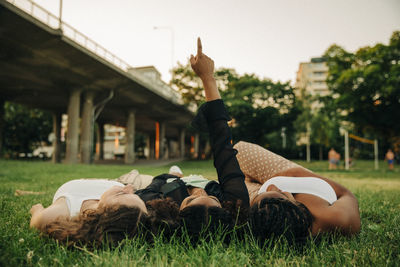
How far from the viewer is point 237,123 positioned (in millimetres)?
27906

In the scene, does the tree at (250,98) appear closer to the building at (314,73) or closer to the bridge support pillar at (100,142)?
the bridge support pillar at (100,142)

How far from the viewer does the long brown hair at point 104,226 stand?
1.56 m

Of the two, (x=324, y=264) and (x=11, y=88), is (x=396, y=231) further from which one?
(x=11, y=88)

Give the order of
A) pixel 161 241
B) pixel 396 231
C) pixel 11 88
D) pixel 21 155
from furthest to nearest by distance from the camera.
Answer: pixel 21 155 → pixel 11 88 → pixel 396 231 → pixel 161 241

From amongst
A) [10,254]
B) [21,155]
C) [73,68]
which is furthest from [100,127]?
[10,254]

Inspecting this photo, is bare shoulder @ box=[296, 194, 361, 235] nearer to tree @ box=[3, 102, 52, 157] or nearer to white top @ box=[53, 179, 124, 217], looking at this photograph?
white top @ box=[53, 179, 124, 217]

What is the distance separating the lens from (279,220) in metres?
1.69

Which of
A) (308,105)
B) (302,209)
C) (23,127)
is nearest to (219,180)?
(302,209)

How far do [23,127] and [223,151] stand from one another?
45.4 meters

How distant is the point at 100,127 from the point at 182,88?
18301 millimetres

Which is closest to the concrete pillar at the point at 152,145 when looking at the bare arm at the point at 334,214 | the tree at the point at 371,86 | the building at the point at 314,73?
the tree at the point at 371,86

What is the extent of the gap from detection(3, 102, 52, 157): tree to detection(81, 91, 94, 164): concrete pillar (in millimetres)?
21695

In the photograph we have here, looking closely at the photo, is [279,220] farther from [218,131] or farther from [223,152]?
[218,131]

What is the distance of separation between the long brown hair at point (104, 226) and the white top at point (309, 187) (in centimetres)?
130
